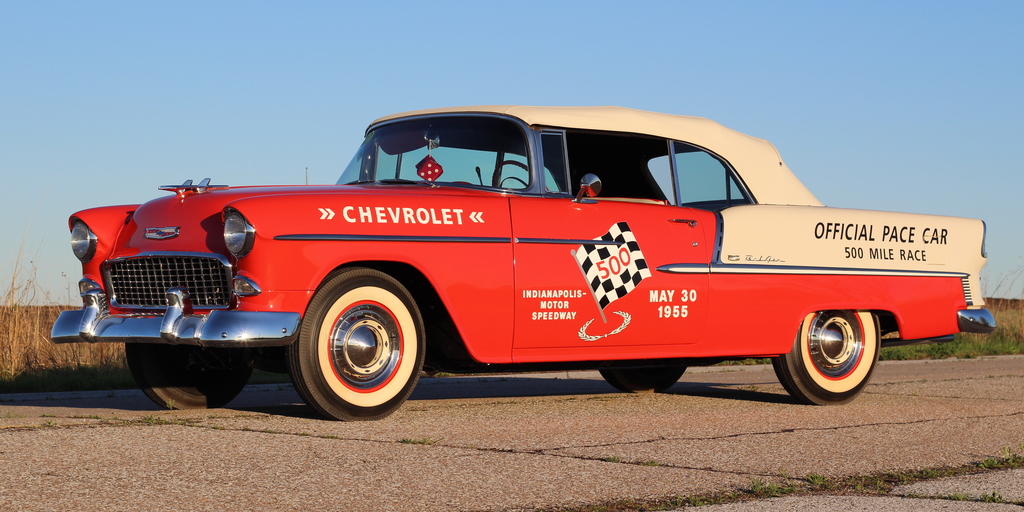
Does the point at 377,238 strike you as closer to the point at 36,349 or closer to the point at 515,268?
the point at 515,268

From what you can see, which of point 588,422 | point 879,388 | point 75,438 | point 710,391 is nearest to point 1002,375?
point 879,388

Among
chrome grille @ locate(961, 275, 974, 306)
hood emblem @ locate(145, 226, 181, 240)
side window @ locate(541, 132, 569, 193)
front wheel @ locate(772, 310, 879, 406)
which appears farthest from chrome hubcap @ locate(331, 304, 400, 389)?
chrome grille @ locate(961, 275, 974, 306)

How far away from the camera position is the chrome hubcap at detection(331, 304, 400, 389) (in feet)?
20.0

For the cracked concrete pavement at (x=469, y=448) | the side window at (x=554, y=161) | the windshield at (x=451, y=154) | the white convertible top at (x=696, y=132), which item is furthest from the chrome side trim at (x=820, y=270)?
the windshield at (x=451, y=154)

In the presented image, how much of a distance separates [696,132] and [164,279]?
3.81 m

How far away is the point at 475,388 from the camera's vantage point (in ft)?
30.1

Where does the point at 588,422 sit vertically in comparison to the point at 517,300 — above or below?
below

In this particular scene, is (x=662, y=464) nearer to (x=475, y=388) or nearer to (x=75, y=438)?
(x=75, y=438)

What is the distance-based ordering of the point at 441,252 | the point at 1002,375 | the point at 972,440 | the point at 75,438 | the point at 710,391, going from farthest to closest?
1. the point at 1002,375
2. the point at 710,391
3. the point at 441,252
4. the point at 972,440
5. the point at 75,438

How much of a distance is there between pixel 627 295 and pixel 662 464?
227 centimetres

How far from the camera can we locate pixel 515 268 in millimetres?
6617

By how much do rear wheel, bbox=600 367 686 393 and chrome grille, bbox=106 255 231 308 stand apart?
378 cm

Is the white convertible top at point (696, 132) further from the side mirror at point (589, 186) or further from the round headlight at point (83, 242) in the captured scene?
the round headlight at point (83, 242)

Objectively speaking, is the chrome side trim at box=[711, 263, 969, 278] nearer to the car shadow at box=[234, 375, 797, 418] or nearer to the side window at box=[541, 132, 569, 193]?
the car shadow at box=[234, 375, 797, 418]
